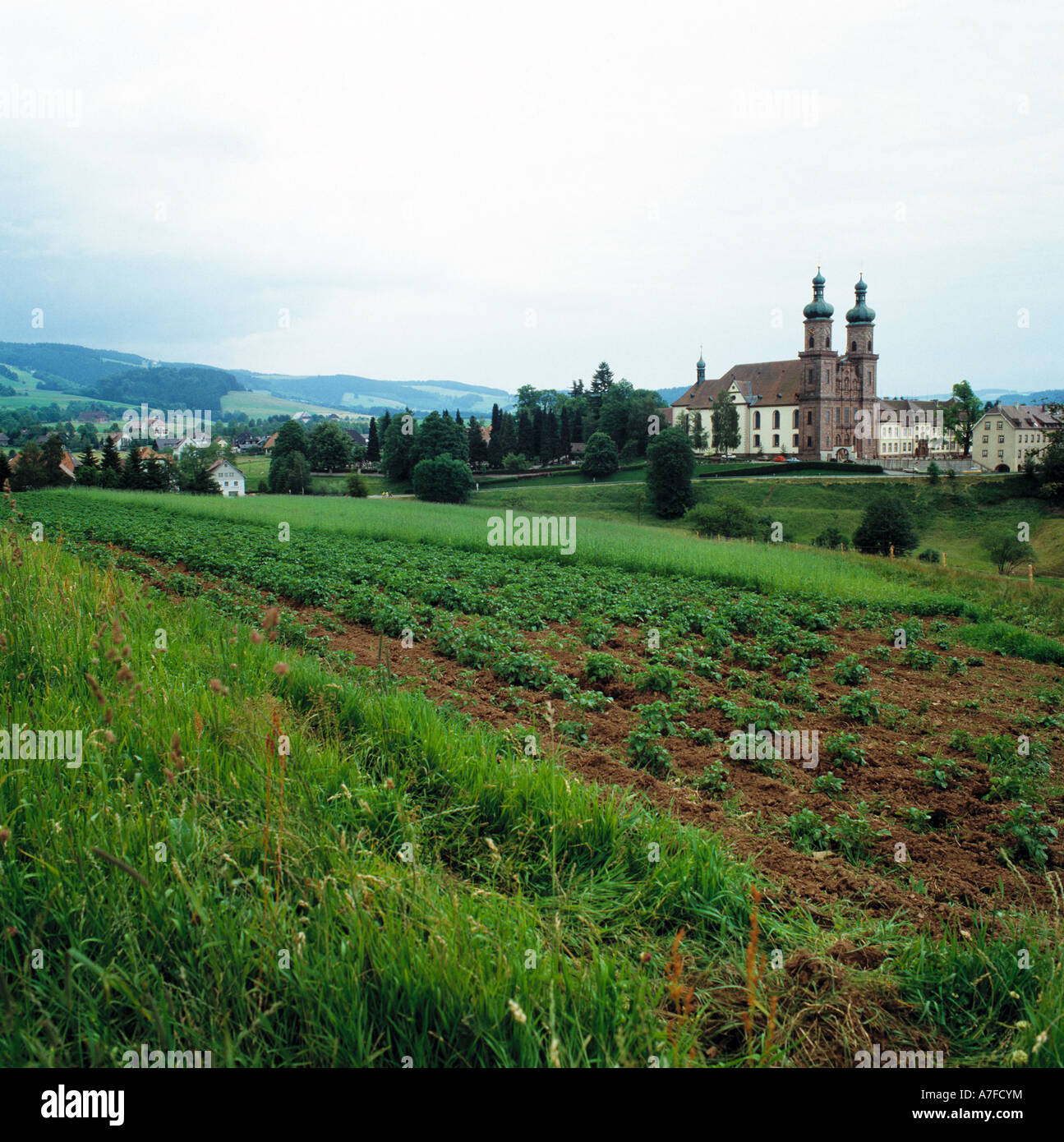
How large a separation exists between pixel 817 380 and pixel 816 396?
2.58 m

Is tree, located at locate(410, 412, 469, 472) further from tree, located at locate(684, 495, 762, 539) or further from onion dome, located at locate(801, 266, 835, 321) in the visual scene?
onion dome, located at locate(801, 266, 835, 321)

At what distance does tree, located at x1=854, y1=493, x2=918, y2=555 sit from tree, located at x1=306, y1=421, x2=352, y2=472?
70355 millimetres

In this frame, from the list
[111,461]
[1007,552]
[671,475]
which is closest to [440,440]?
[671,475]

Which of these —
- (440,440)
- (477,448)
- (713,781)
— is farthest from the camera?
(477,448)

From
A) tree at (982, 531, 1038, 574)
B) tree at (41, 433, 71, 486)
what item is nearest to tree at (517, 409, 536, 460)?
tree at (41, 433, 71, 486)

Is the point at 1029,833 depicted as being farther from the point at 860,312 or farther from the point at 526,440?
the point at 860,312

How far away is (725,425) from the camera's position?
3942 inches

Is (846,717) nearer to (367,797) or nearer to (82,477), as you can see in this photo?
(367,797)

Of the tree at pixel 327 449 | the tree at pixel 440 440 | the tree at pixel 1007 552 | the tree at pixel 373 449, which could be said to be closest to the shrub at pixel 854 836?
the tree at pixel 1007 552

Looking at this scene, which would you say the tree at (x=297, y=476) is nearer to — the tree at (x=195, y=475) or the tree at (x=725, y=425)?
the tree at (x=195, y=475)

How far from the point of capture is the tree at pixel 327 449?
97875mm

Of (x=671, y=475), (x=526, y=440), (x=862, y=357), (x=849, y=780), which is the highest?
Result: (x=862, y=357)

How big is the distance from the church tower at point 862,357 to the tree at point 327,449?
72942 millimetres

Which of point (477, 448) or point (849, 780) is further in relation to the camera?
point (477, 448)
